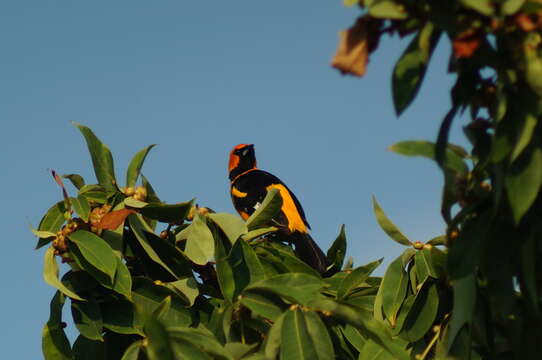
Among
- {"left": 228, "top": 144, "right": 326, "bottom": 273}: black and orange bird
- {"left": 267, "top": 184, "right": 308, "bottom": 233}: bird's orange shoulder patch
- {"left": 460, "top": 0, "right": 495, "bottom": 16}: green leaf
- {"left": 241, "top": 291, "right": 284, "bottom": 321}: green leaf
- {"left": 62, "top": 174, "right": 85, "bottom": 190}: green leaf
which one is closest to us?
{"left": 460, "top": 0, "right": 495, "bottom": 16}: green leaf

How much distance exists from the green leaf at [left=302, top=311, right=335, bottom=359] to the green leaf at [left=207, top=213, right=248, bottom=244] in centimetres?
70

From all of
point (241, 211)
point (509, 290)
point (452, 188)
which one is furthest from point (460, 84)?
point (241, 211)

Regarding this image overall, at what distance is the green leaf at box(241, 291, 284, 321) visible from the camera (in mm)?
2340

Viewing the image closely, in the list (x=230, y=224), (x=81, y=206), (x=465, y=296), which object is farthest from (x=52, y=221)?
(x=465, y=296)

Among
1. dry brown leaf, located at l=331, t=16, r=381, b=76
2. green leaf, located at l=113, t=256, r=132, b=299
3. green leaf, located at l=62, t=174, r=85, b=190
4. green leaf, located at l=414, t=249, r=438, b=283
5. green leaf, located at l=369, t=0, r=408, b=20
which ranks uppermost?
green leaf, located at l=369, t=0, r=408, b=20

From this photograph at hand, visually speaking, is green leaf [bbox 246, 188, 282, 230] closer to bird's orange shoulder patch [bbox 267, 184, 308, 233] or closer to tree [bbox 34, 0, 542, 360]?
tree [bbox 34, 0, 542, 360]

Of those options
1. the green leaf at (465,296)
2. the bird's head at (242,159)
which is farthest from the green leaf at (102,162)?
the bird's head at (242,159)

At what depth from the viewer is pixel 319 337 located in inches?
86.7

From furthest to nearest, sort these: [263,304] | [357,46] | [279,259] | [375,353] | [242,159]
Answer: [242,159]
[279,259]
[375,353]
[263,304]
[357,46]

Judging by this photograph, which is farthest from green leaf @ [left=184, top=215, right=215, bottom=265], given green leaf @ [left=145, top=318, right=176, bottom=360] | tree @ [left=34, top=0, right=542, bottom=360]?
green leaf @ [left=145, top=318, right=176, bottom=360]

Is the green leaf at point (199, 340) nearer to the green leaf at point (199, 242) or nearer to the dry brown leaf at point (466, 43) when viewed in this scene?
the green leaf at point (199, 242)

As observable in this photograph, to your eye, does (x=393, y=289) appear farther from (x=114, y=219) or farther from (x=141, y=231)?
(x=114, y=219)

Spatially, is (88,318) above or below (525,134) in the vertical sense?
below

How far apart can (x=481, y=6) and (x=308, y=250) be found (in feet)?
15.6
